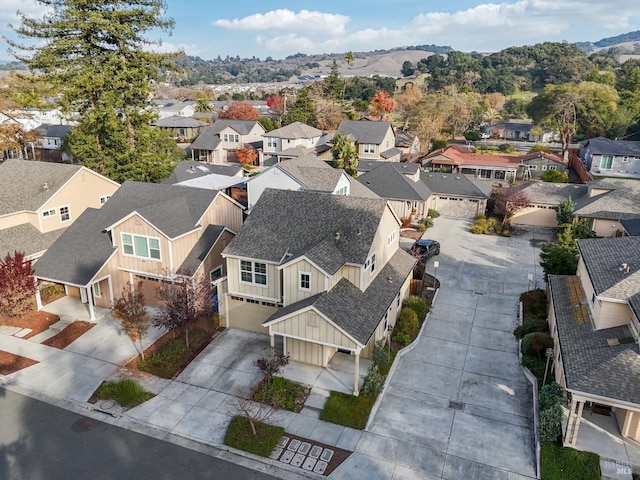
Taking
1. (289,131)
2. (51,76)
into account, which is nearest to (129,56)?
(51,76)

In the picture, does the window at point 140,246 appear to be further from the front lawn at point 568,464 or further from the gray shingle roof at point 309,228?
the front lawn at point 568,464

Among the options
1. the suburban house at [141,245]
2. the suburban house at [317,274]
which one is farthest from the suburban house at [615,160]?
the suburban house at [141,245]

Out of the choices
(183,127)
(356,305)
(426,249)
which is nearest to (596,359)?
(356,305)

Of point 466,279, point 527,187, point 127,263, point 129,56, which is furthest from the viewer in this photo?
point 527,187

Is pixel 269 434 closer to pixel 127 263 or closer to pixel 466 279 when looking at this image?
pixel 127 263

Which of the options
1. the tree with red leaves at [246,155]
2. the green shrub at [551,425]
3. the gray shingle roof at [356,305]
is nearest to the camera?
the green shrub at [551,425]

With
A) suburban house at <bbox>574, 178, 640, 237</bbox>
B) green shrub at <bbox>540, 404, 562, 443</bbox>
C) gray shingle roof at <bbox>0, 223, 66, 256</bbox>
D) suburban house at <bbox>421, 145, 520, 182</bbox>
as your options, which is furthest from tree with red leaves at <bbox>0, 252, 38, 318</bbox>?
suburban house at <bbox>421, 145, 520, 182</bbox>
